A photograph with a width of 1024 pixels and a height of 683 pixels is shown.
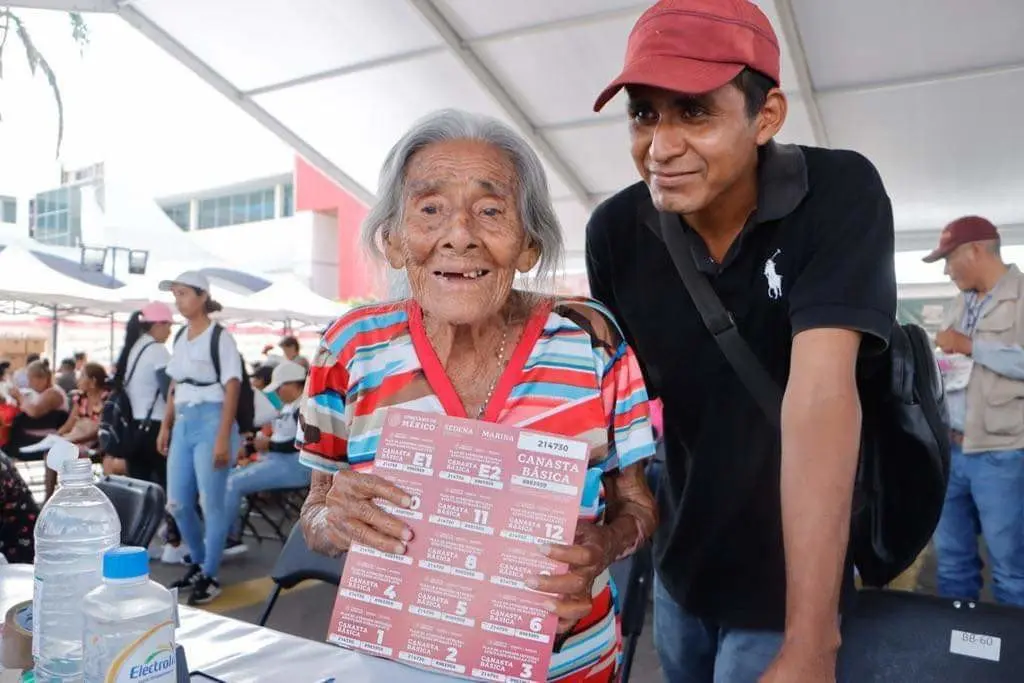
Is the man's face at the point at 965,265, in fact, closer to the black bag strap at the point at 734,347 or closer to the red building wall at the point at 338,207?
the black bag strap at the point at 734,347

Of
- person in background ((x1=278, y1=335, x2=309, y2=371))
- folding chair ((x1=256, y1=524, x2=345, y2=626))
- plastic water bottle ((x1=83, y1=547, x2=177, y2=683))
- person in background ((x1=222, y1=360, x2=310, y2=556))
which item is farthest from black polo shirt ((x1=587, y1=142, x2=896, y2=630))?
person in background ((x1=278, y1=335, x2=309, y2=371))

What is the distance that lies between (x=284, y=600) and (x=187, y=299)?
2.08 metres

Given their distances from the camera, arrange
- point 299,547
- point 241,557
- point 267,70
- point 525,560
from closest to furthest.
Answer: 1. point 525,560
2. point 299,547
3. point 267,70
4. point 241,557

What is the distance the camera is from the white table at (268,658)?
1.25 m

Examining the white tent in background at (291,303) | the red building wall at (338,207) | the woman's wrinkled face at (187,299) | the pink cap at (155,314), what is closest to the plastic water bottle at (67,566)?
the woman's wrinkled face at (187,299)

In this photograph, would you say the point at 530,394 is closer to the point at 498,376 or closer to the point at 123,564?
the point at 498,376

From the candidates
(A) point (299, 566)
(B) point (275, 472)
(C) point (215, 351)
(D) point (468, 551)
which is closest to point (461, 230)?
(D) point (468, 551)

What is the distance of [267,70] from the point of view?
18.9 feet

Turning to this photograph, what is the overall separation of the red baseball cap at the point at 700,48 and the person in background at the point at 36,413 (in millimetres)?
8145

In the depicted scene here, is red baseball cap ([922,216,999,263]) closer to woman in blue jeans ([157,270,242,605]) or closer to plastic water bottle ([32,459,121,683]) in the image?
plastic water bottle ([32,459,121,683])

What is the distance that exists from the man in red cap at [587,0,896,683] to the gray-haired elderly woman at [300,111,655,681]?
210 millimetres

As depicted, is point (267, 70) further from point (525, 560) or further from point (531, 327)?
point (525, 560)

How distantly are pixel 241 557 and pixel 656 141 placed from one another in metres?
5.90

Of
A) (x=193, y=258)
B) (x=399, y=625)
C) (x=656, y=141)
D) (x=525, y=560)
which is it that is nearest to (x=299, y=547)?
(x=399, y=625)
